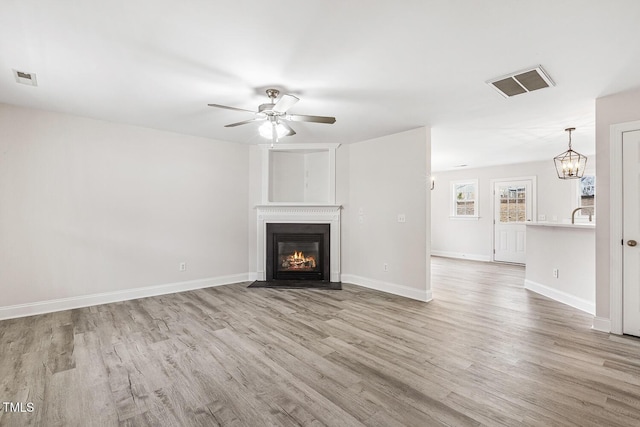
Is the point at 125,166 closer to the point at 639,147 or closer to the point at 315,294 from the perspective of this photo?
the point at 315,294

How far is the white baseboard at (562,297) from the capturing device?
144 inches

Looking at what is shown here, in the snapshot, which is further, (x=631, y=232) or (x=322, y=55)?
(x=631, y=232)

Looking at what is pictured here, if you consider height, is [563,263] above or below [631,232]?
below

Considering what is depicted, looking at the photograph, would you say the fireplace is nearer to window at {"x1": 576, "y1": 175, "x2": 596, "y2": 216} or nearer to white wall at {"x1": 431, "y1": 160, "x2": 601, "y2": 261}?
white wall at {"x1": 431, "y1": 160, "x2": 601, "y2": 261}

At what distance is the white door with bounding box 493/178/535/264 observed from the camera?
7.10 metres

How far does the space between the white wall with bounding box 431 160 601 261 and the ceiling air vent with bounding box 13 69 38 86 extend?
8.70 meters

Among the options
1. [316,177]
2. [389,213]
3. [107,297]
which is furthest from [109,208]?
[389,213]

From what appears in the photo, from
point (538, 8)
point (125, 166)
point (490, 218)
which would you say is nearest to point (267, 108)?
point (538, 8)

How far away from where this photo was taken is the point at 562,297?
411cm

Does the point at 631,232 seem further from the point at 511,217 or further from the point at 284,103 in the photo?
the point at 511,217

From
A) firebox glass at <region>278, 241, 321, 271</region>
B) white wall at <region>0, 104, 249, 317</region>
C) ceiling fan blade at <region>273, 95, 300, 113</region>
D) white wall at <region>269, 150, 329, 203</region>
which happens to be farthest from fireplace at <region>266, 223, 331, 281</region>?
ceiling fan blade at <region>273, 95, 300, 113</region>

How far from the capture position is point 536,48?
2.19 metres

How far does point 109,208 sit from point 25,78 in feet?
5.88

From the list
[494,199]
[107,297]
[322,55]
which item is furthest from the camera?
[494,199]
